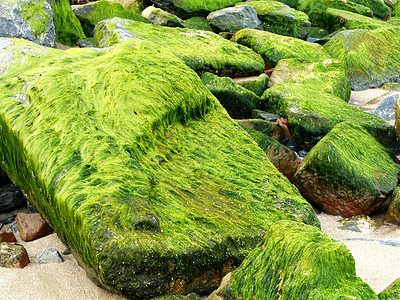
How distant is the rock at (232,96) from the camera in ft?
20.3

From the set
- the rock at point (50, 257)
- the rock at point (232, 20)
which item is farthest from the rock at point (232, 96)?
the rock at point (232, 20)

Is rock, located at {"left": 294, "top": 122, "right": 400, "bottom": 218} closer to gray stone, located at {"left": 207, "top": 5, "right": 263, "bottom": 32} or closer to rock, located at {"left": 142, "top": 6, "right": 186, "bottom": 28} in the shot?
rock, located at {"left": 142, "top": 6, "right": 186, "bottom": 28}

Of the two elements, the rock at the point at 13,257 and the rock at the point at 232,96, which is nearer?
the rock at the point at 13,257

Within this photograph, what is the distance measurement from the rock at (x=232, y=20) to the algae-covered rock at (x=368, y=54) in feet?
5.54

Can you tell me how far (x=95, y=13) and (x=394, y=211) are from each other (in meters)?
7.45

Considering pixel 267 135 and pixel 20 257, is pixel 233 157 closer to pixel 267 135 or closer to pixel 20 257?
pixel 267 135

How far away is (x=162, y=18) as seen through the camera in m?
9.10

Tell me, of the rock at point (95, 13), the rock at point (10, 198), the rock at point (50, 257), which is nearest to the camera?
the rock at point (50, 257)

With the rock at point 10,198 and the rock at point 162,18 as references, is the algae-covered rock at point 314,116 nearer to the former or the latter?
the rock at point 162,18

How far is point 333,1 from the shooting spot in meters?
12.8

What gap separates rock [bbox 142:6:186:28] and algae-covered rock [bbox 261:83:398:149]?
3.23m

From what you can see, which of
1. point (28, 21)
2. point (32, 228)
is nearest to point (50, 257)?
point (32, 228)

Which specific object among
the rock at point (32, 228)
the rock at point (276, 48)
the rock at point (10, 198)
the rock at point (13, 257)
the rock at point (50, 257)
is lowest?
the rock at point (10, 198)

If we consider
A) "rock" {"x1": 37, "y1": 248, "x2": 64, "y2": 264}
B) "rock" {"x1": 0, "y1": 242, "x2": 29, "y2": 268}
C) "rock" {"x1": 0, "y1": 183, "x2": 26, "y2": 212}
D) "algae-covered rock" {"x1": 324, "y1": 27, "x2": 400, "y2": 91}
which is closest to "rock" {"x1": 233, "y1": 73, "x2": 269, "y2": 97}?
"algae-covered rock" {"x1": 324, "y1": 27, "x2": 400, "y2": 91}
